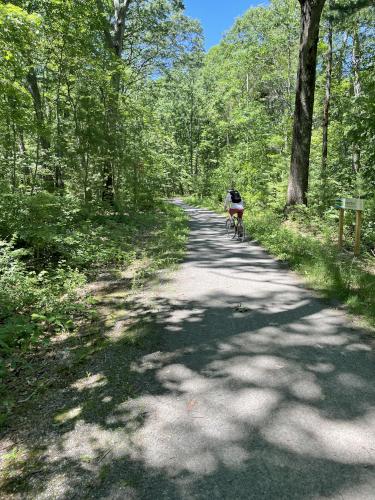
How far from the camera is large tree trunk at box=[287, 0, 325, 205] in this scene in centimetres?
1146

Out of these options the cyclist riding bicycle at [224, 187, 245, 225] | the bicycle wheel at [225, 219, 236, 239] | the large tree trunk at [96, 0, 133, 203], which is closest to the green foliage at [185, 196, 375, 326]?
the bicycle wheel at [225, 219, 236, 239]

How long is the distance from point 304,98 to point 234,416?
460 inches

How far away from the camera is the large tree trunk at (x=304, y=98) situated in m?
11.5

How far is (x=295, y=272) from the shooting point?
772 cm

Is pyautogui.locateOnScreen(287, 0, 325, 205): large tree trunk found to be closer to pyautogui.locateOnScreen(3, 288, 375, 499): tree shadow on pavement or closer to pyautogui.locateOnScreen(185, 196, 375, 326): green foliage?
pyautogui.locateOnScreen(185, 196, 375, 326): green foliage

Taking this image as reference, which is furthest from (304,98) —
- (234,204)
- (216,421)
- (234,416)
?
(216,421)

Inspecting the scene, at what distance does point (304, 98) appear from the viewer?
1205 centimetres

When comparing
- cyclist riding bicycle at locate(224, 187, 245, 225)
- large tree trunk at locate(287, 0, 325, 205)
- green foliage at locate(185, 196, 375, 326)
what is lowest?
green foliage at locate(185, 196, 375, 326)

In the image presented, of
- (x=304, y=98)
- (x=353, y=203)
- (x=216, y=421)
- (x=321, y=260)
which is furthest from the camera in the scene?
(x=304, y=98)

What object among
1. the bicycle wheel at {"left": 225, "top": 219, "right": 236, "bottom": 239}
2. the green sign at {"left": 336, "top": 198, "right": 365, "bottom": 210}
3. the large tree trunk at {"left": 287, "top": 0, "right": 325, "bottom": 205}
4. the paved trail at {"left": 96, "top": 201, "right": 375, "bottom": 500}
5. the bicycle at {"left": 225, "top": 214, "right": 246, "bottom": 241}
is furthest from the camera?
the bicycle wheel at {"left": 225, "top": 219, "right": 236, "bottom": 239}

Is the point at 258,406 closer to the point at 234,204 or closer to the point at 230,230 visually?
the point at 234,204

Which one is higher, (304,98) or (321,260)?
(304,98)

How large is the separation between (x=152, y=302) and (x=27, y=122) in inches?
296

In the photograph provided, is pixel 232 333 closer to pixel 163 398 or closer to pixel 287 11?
pixel 163 398
